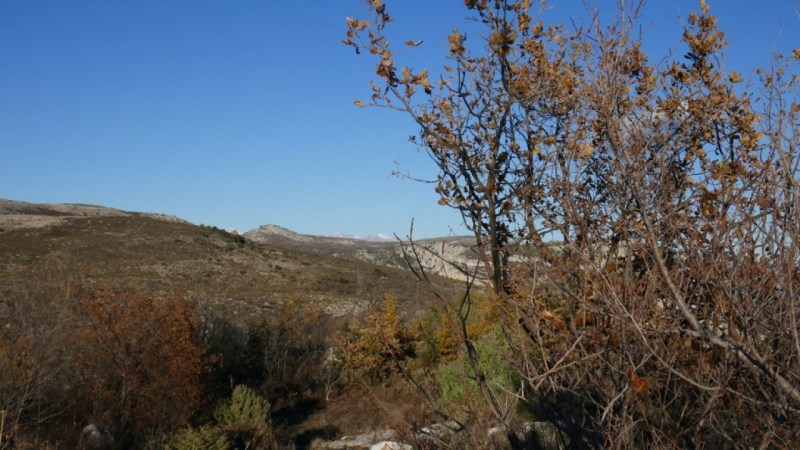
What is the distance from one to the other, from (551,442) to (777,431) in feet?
15.5

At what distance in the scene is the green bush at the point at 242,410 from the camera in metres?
16.9

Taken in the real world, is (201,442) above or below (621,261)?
below

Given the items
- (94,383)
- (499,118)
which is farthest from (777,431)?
(94,383)

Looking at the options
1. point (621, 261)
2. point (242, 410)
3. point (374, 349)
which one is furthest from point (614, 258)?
point (374, 349)

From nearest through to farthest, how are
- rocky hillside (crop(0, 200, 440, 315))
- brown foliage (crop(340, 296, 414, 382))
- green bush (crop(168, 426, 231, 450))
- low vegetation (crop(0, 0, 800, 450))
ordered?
low vegetation (crop(0, 0, 800, 450))
green bush (crop(168, 426, 231, 450))
brown foliage (crop(340, 296, 414, 382))
rocky hillside (crop(0, 200, 440, 315))

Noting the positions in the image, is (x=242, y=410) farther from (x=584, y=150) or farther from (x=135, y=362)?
(x=584, y=150)

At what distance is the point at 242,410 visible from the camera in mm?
17344

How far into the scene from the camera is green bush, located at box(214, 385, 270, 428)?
16.9 m

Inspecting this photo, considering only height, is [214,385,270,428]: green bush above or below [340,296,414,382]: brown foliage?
below

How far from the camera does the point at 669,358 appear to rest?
3.47m

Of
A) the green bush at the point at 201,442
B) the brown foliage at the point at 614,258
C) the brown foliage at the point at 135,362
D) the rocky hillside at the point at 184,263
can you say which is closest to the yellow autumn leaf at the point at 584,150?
the brown foliage at the point at 614,258

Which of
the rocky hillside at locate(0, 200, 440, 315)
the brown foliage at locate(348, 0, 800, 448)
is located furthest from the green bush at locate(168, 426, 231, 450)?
the rocky hillside at locate(0, 200, 440, 315)

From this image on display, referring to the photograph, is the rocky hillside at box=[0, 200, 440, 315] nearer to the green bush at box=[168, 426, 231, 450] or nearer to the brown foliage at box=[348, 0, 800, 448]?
the green bush at box=[168, 426, 231, 450]

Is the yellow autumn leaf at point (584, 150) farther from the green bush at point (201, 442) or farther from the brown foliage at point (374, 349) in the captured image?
the brown foliage at point (374, 349)
